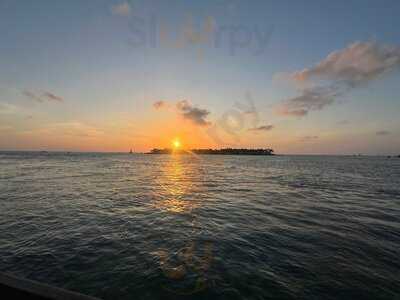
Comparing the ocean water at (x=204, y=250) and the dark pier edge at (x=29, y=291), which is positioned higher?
the dark pier edge at (x=29, y=291)

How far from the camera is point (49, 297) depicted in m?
2.73

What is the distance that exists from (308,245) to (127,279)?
783 centimetres

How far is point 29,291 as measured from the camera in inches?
111

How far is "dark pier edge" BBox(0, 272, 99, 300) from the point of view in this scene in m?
2.72

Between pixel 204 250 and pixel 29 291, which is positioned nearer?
pixel 29 291

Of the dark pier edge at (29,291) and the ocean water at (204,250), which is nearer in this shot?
the dark pier edge at (29,291)

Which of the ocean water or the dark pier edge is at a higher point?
the dark pier edge

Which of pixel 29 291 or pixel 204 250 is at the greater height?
pixel 29 291

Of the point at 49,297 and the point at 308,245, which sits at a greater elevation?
the point at 49,297

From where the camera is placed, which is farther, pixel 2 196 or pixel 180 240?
pixel 2 196

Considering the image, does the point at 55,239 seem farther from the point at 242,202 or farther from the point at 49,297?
the point at 242,202

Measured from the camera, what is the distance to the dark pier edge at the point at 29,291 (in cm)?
272

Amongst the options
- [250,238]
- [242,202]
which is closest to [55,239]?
[250,238]

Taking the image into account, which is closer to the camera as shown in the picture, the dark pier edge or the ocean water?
the dark pier edge
